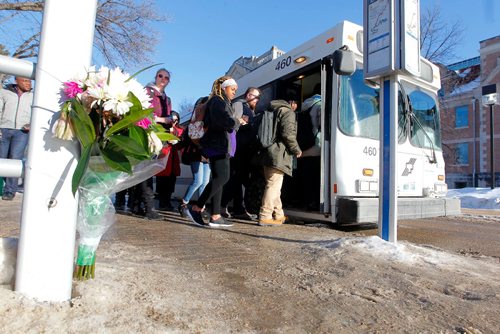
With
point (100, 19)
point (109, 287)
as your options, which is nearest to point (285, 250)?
point (109, 287)

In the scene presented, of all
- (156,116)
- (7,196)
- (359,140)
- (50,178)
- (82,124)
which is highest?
(156,116)

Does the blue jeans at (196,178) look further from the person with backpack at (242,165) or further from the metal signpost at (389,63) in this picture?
the metal signpost at (389,63)

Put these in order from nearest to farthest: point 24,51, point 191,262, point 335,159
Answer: point 191,262 < point 335,159 < point 24,51

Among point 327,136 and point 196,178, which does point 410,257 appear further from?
point 196,178

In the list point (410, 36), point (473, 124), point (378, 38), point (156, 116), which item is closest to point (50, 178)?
point (378, 38)

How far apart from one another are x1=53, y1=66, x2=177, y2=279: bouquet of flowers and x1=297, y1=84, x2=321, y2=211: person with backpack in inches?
159

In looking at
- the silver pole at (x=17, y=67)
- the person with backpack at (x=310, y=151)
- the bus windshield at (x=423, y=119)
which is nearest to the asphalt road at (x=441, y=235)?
the person with backpack at (x=310, y=151)

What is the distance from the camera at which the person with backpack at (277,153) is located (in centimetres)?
500

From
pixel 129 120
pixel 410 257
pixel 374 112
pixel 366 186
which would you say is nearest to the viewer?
pixel 129 120

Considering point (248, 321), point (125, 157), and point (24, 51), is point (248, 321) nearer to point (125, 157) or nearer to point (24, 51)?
point (125, 157)

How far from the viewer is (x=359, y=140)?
5.05 meters

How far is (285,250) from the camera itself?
11.0 ft

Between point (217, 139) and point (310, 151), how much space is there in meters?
1.72

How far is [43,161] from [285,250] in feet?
7.58
